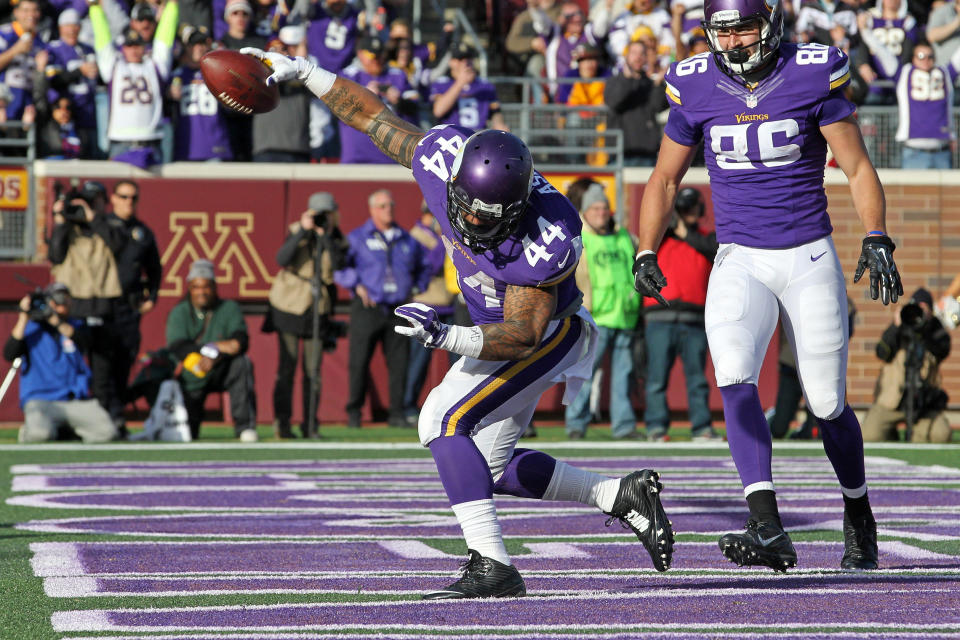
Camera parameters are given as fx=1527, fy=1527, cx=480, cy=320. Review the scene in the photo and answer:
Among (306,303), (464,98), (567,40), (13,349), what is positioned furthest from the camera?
(567,40)

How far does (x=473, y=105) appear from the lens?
588 inches

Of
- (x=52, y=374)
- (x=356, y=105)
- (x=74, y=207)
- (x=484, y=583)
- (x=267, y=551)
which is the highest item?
(x=356, y=105)

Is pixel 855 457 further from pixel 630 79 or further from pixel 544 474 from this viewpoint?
pixel 630 79

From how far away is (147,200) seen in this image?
48.0ft

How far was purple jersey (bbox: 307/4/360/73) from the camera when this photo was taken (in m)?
14.8

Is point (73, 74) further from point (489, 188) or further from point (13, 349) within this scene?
point (489, 188)

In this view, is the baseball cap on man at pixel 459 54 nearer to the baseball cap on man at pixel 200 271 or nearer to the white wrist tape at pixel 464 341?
the baseball cap on man at pixel 200 271

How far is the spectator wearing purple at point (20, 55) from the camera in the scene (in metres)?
13.9

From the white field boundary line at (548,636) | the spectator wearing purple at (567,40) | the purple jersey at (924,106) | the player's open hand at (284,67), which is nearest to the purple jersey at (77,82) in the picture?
the spectator wearing purple at (567,40)

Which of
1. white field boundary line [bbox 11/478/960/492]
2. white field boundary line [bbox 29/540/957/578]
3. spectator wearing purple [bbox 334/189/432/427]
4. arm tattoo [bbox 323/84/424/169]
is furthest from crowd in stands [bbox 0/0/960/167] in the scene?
arm tattoo [bbox 323/84/424/169]

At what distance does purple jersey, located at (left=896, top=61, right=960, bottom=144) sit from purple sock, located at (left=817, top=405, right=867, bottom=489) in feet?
33.4

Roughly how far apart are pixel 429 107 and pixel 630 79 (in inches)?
81.6

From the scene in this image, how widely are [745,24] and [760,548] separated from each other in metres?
1.77

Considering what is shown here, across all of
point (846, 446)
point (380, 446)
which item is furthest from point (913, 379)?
point (846, 446)
